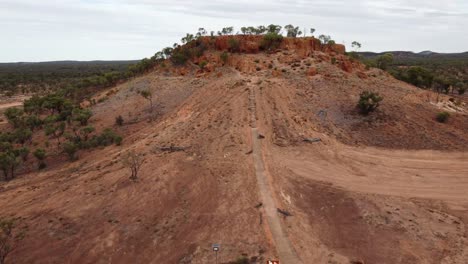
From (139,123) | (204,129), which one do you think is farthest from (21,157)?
(204,129)

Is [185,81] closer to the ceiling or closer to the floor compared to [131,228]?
closer to the ceiling

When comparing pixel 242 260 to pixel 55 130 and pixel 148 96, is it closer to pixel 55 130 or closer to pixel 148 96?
pixel 55 130

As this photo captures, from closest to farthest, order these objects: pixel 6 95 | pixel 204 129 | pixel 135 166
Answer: pixel 135 166
pixel 204 129
pixel 6 95

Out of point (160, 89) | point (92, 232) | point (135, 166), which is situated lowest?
point (92, 232)

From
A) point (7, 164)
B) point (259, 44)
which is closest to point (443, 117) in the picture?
point (259, 44)

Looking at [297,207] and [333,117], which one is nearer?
[297,207]

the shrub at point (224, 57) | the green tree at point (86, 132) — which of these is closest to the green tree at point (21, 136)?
the green tree at point (86, 132)

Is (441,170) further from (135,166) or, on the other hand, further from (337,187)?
(135,166)
